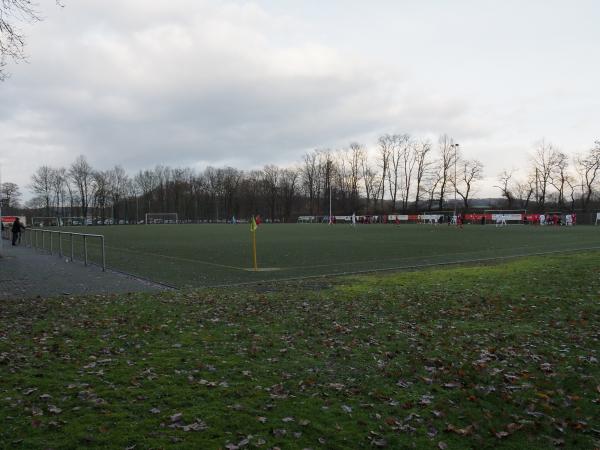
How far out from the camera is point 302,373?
20.0 ft

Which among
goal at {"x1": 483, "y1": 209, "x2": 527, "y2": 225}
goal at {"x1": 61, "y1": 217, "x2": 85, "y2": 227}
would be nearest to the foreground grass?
goal at {"x1": 483, "y1": 209, "x2": 527, "y2": 225}

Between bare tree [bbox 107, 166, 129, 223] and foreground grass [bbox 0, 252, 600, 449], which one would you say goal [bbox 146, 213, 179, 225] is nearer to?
bare tree [bbox 107, 166, 129, 223]

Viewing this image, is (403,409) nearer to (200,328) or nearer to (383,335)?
(383,335)

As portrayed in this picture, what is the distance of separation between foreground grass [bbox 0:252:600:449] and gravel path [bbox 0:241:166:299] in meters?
2.08

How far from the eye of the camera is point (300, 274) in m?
16.5

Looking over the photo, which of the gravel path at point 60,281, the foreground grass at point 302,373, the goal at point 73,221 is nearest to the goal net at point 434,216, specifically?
the gravel path at point 60,281

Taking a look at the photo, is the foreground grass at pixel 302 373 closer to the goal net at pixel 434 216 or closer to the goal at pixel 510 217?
the goal at pixel 510 217

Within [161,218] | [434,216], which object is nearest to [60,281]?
[434,216]

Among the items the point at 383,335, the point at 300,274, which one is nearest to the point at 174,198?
the point at 300,274

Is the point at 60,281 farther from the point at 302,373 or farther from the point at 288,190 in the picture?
the point at 288,190

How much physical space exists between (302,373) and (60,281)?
36.4 feet

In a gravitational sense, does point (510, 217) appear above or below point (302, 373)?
above

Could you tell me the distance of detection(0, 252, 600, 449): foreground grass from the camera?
4.49 meters

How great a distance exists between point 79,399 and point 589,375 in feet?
19.5
